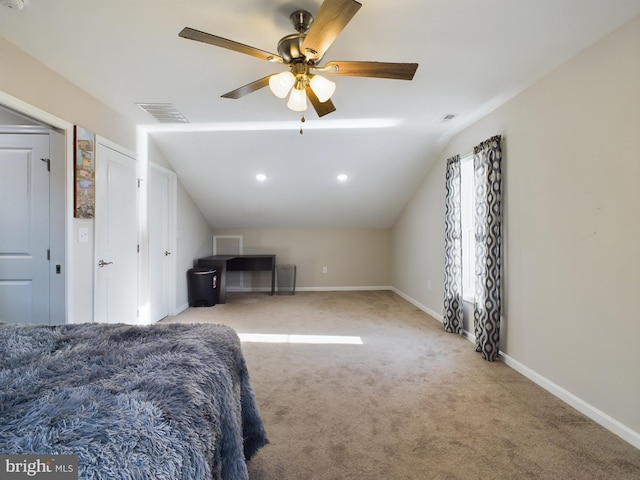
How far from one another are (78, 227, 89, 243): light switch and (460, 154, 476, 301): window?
3.90 meters

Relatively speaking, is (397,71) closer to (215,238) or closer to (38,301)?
(38,301)

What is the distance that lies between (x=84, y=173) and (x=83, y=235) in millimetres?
538

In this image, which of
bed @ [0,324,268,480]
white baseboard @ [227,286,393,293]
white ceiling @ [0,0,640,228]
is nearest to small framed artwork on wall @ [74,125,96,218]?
white ceiling @ [0,0,640,228]

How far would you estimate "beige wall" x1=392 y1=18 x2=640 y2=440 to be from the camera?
182cm

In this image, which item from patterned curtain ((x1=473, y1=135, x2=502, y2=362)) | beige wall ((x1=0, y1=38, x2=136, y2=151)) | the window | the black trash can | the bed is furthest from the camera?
the black trash can

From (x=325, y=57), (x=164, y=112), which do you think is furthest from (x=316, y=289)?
(x=325, y=57)

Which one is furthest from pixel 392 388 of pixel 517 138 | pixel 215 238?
pixel 215 238

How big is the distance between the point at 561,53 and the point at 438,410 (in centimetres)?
260

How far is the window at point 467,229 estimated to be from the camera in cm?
370

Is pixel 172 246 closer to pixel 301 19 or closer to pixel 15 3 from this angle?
pixel 15 3

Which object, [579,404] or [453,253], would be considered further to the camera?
[453,253]

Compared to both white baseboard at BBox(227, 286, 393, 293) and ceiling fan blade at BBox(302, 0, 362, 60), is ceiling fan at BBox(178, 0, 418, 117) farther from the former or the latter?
white baseboard at BBox(227, 286, 393, 293)

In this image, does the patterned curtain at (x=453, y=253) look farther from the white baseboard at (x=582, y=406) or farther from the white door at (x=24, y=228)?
the white door at (x=24, y=228)

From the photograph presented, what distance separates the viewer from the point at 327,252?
637 centimetres
